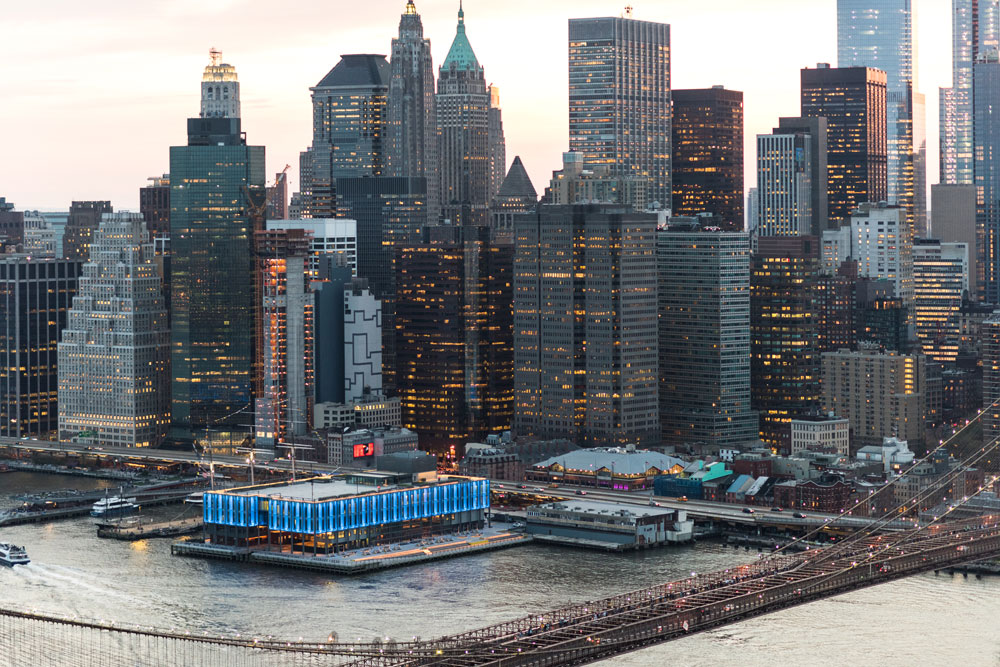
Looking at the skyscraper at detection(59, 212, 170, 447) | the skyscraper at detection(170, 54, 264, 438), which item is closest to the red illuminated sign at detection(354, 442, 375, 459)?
the skyscraper at detection(170, 54, 264, 438)

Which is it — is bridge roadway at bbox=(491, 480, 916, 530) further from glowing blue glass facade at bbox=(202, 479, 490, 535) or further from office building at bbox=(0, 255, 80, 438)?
office building at bbox=(0, 255, 80, 438)

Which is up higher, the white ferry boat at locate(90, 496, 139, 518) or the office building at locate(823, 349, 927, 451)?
the office building at locate(823, 349, 927, 451)

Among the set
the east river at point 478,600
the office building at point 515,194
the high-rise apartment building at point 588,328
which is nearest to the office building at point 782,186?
the office building at point 515,194

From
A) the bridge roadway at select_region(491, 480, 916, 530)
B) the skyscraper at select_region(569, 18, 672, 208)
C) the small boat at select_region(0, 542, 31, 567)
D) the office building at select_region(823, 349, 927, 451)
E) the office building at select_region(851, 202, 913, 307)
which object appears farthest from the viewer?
the skyscraper at select_region(569, 18, 672, 208)

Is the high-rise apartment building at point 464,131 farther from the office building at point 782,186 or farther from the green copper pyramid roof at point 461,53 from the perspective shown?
the office building at point 782,186

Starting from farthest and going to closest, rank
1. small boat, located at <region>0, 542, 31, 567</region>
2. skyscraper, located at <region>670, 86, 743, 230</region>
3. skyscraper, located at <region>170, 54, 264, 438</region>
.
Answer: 1. skyscraper, located at <region>670, 86, 743, 230</region>
2. skyscraper, located at <region>170, 54, 264, 438</region>
3. small boat, located at <region>0, 542, 31, 567</region>

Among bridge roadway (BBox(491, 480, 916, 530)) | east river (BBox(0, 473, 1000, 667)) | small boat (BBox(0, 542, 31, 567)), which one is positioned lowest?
east river (BBox(0, 473, 1000, 667))
